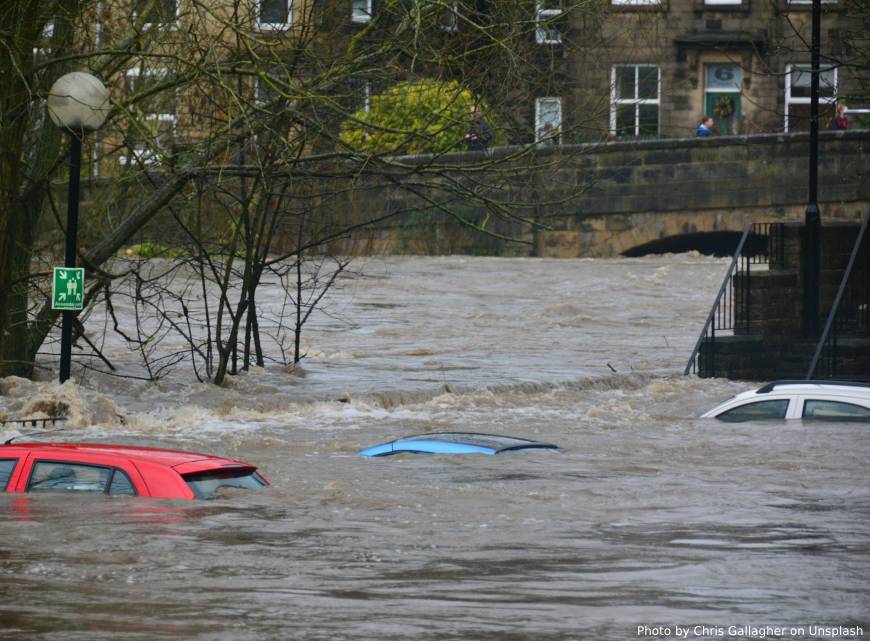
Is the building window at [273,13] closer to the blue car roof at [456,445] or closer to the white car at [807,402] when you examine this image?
the blue car roof at [456,445]

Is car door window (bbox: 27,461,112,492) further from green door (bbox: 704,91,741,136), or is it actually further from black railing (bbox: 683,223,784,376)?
green door (bbox: 704,91,741,136)

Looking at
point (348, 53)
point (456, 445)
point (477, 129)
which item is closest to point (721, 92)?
point (477, 129)

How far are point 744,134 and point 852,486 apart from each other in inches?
1199

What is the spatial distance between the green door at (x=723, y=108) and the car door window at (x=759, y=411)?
3167 cm

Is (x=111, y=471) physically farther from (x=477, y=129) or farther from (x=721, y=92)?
(x=721, y=92)

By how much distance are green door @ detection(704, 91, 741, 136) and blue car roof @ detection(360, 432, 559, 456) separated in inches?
1333

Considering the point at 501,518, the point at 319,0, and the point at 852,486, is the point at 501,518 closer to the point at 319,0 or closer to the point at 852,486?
the point at 852,486

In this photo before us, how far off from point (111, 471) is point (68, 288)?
5896 millimetres

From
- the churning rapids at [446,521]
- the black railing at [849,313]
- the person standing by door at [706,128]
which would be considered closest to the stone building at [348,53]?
the black railing at [849,313]

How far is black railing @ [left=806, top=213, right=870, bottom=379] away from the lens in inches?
867

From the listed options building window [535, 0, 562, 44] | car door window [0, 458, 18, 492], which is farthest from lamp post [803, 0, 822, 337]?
car door window [0, 458, 18, 492]

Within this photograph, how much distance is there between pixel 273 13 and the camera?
21.1 metres

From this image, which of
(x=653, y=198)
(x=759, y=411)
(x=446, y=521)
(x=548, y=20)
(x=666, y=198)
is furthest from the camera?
(x=653, y=198)

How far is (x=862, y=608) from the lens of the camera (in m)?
8.83
